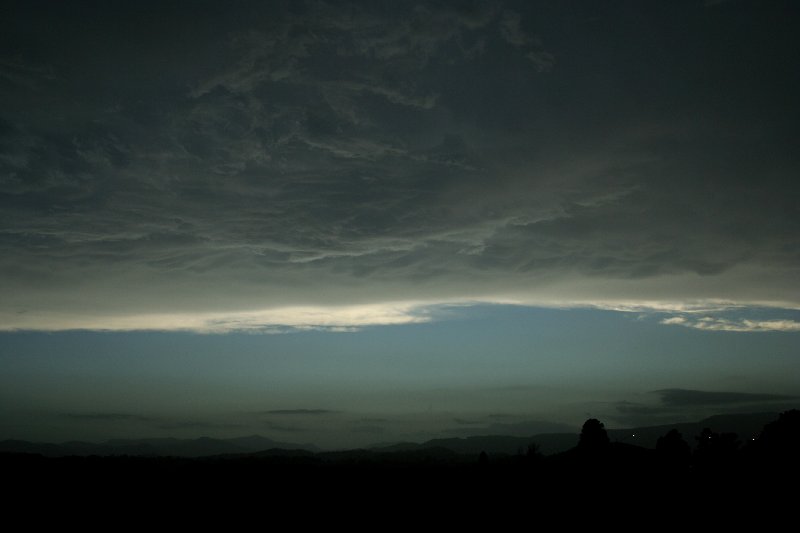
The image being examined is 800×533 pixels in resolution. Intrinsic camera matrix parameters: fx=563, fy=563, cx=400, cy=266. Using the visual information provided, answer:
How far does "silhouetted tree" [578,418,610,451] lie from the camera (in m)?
102

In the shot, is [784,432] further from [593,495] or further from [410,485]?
[410,485]

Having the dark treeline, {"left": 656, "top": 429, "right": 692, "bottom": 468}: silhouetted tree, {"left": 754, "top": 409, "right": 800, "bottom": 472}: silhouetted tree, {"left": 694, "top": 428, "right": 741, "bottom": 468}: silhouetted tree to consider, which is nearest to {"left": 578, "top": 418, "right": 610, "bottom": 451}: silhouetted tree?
the dark treeline

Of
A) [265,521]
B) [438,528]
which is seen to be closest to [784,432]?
[438,528]

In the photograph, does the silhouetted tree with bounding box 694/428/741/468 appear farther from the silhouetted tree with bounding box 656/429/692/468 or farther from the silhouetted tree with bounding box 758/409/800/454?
the silhouetted tree with bounding box 758/409/800/454

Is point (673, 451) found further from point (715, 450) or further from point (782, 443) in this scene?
point (782, 443)

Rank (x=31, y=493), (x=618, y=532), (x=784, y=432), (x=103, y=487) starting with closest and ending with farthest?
(x=618, y=532) < (x=31, y=493) < (x=103, y=487) < (x=784, y=432)

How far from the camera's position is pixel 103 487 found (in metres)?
86.2

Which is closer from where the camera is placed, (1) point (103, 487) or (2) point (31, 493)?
(2) point (31, 493)

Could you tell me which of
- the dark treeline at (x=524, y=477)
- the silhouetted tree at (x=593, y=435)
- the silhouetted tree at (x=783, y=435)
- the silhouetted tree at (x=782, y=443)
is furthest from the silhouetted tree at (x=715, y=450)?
the silhouetted tree at (x=593, y=435)

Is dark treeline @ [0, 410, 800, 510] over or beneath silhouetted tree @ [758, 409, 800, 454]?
beneath

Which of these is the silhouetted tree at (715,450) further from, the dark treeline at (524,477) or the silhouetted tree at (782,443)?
the silhouetted tree at (782,443)

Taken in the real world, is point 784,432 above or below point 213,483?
above

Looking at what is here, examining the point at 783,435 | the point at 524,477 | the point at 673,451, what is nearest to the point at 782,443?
the point at 783,435

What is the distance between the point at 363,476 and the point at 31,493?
53586mm
